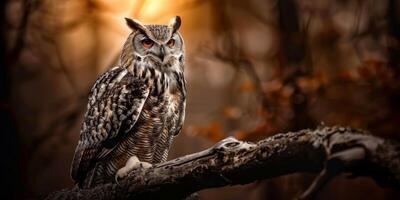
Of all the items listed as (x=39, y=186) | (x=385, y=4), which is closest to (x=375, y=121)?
(x=385, y=4)

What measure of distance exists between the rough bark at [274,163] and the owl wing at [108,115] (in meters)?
0.15

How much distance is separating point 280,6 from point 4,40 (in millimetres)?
1160

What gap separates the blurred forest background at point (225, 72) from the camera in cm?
196

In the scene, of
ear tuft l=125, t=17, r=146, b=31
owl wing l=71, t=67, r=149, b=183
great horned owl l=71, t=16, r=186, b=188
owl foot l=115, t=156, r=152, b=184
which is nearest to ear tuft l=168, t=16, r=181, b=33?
great horned owl l=71, t=16, r=186, b=188

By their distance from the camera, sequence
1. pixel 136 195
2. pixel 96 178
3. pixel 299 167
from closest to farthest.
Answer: pixel 299 167 < pixel 136 195 < pixel 96 178

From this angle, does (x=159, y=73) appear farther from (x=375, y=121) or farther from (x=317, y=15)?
(x=375, y=121)

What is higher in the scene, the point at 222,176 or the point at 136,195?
the point at 222,176

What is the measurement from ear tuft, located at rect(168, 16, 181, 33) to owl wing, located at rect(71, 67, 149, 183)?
229 mm

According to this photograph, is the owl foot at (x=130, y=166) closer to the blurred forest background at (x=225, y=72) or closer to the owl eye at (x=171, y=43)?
the blurred forest background at (x=225, y=72)

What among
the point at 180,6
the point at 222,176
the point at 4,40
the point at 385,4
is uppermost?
the point at 385,4

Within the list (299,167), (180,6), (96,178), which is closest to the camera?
(299,167)

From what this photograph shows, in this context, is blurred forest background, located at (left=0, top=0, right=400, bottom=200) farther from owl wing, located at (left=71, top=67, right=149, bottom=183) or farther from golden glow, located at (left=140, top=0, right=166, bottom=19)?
owl wing, located at (left=71, top=67, right=149, bottom=183)

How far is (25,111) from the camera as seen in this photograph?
2275mm

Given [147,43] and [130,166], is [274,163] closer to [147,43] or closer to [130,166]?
[130,166]
